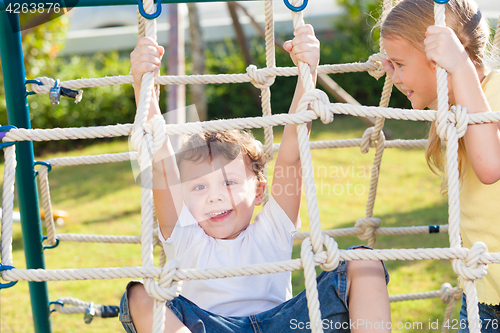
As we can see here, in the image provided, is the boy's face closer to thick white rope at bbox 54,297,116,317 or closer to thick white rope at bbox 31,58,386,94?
thick white rope at bbox 31,58,386,94

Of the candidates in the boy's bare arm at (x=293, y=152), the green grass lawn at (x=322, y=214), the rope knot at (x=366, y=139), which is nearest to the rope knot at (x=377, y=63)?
the rope knot at (x=366, y=139)

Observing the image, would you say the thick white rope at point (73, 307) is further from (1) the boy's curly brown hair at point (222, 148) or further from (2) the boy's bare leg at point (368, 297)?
(2) the boy's bare leg at point (368, 297)

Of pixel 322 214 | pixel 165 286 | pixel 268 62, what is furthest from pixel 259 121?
pixel 322 214

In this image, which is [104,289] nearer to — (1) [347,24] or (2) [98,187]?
(2) [98,187]

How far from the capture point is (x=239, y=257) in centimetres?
112

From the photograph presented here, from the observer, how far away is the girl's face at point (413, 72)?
1109 mm

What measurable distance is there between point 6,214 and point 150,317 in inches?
13.8

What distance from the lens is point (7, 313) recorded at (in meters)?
1.81

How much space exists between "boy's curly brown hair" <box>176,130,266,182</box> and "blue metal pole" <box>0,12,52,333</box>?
45 cm

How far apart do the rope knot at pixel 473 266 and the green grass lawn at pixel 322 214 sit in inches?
31.7

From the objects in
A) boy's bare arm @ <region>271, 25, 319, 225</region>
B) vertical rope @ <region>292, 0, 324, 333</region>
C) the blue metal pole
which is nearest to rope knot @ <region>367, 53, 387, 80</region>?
boy's bare arm @ <region>271, 25, 319, 225</region>

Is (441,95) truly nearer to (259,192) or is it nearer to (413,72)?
(413,72)

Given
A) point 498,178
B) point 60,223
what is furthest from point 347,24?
point 498,178

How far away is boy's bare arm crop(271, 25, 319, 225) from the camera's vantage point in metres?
0.96
